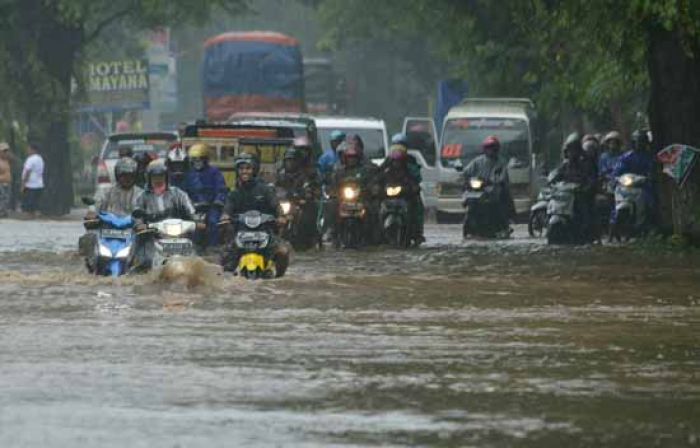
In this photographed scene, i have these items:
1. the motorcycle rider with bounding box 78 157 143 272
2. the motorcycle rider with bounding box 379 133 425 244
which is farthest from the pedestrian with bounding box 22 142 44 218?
the motorcycle rider with bounding box 78 157 143 272

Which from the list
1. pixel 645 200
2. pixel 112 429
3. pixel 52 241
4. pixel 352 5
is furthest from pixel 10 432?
pixel 352 5

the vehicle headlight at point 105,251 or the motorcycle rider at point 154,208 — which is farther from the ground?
the motorcycle rider at point 154,208

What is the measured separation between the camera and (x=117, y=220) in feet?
69.7

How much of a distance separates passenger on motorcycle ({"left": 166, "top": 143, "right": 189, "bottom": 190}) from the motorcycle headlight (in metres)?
6.28

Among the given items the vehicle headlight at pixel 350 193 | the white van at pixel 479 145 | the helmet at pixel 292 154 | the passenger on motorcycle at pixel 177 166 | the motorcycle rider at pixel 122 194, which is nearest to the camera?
the motorcycle rider at pixel 122 194

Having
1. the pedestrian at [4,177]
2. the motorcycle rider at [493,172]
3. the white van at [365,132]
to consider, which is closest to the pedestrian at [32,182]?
the pedestrian at [4,177]

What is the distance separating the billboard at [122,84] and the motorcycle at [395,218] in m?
37.2

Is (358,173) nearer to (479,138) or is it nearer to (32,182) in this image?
(479,138)

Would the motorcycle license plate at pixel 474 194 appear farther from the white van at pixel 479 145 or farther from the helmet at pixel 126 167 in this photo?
the helmet at pixel 126 167

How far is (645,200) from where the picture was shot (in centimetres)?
3062

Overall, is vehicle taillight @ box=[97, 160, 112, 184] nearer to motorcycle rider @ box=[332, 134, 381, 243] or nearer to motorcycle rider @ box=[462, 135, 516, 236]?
motorcycle rider @ box=[462, 135, 516, 236]

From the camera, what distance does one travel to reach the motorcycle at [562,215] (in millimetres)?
29797

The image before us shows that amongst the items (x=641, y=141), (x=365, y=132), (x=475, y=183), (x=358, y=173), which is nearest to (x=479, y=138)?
(x=365, y=132)

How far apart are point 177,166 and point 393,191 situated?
4344 millimetres
